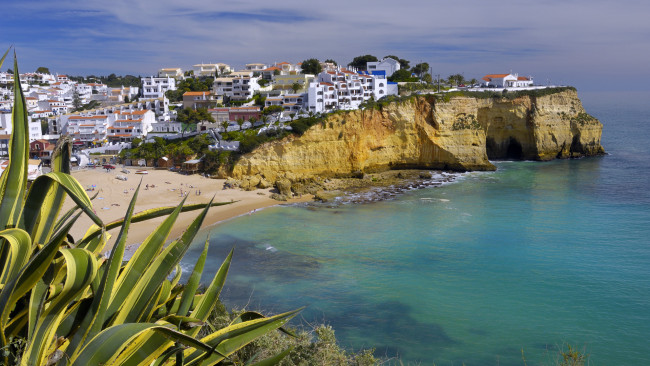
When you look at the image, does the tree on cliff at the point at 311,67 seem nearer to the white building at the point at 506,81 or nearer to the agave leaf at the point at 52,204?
the white building at the point at 506,81

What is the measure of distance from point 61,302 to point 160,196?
3228 centimetres

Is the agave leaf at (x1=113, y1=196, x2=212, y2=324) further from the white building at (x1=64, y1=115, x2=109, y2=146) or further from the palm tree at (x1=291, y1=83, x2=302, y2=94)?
the white building at (x1=64, y1=115, x2=109, y2=146)

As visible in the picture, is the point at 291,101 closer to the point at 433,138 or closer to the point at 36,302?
the point at 433,138

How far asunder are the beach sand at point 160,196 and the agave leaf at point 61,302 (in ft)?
73.6

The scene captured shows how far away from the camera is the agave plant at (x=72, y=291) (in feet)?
9.51

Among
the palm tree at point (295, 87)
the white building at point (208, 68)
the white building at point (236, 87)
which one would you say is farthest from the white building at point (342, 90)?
the white building at point (208, 68)

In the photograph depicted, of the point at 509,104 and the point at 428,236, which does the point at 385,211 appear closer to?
the point at 428,236

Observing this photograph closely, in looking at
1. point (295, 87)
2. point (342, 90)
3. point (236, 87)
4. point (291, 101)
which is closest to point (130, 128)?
point (236, 87)

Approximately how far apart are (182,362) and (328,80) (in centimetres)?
5086

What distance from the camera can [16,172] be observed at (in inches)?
140

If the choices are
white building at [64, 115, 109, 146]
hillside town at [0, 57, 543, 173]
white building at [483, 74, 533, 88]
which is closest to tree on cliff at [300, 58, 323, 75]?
hillside town at [0, 57, 543, 173]

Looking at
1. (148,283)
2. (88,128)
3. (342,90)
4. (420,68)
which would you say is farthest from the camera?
(420,68)

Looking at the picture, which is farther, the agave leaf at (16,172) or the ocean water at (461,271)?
the ocean water at (461,271)

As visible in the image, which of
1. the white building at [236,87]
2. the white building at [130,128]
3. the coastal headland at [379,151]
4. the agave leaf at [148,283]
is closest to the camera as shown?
the agave leaf at [148,283]
